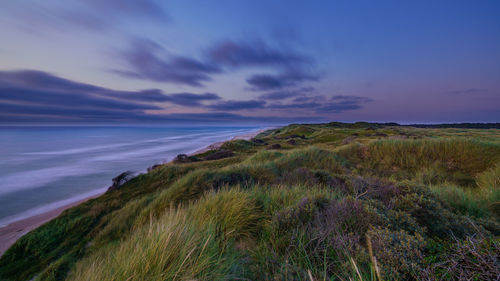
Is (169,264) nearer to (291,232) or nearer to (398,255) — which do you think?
(291,232)

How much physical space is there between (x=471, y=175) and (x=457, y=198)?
4090 millimetres

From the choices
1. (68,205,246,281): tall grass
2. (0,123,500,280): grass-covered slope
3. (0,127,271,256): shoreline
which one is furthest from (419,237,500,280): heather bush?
(0,127,271,256): shoreline

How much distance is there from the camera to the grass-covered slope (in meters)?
1.58

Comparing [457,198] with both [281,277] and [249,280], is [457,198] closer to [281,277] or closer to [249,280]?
[281,277]

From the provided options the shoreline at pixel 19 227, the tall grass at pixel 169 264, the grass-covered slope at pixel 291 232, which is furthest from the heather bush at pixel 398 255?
the shoreline at pixel 19 227

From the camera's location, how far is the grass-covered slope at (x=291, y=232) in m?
1.58

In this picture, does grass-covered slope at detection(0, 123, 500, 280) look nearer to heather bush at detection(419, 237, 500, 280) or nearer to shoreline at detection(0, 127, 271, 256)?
heather bush at detection(419, 237, 500, 280)

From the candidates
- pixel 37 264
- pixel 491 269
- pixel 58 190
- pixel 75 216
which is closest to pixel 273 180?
pixel 491 269

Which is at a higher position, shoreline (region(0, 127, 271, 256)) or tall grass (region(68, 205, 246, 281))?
tall grass (region(68, 205, 246, 281))

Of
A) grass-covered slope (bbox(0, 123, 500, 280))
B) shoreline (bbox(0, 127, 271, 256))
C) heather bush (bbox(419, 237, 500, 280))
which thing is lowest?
shoreline (bbox(0, 127, 271, 256))

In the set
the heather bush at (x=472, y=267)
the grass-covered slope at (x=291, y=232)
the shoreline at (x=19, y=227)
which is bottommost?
the shoreline at (x=19, y=227)

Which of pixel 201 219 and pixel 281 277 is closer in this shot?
pixel 281 277

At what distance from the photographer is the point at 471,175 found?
5.91 metres

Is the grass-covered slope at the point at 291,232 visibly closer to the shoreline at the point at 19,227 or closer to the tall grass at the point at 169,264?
the tall grass at the point at 169,264
